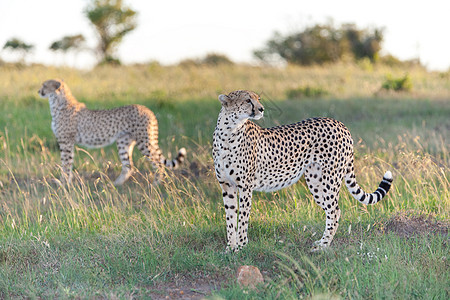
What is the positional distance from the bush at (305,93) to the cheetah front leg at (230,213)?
9858 mm

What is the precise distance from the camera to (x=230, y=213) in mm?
4379

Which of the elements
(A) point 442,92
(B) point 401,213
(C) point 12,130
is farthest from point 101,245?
(A) point 442,92

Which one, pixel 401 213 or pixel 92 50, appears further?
Result: pixel 92 50

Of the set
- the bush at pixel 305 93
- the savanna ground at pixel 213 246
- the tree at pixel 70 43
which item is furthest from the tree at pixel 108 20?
the savanna ground at pixel 213 246

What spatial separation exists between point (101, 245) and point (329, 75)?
14.0 metres

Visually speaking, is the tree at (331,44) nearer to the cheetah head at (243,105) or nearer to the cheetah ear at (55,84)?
the cheetah ear at (55,84)

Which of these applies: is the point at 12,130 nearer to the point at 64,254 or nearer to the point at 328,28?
the point at 64,254

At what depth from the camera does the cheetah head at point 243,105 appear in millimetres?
3943

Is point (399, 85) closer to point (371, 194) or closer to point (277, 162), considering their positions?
point (371, 194)

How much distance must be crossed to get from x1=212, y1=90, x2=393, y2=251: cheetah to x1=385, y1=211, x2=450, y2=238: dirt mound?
0.46 metres

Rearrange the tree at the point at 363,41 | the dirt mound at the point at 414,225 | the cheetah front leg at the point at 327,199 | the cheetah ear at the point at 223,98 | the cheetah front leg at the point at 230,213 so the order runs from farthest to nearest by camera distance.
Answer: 1. the tree at the point at 363,41
2. the dirt mound at the point at 414,225
3. the cheetah front leg at the point at 327,199
4. the cheetah front leg at the point at 230,213
5. the cheetah ear at the point at 223,98

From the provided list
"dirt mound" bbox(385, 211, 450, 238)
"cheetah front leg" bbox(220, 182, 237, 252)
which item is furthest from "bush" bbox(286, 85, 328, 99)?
"cheetah front leg" bbox(220, 182, 237, 252)

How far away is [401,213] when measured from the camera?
5078mm

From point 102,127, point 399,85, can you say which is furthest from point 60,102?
point 399,85
